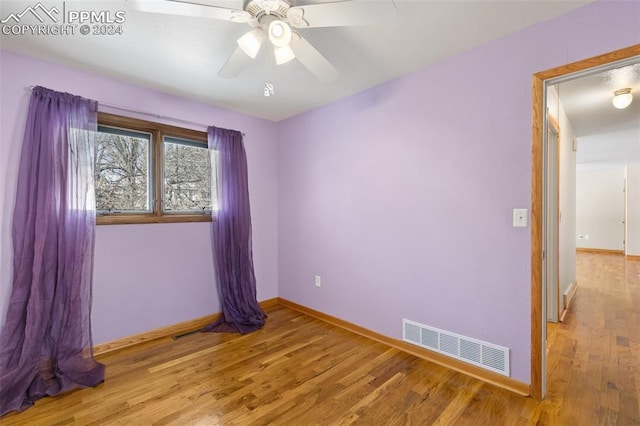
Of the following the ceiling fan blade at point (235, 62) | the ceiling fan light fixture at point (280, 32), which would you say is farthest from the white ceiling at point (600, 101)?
the ceiling fan blade at point (235, 62)

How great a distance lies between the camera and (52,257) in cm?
203

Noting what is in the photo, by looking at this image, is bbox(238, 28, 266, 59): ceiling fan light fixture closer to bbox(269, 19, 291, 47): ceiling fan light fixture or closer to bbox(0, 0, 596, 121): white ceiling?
bbox(269, 19, 291, 47): ceiling fan light fixture

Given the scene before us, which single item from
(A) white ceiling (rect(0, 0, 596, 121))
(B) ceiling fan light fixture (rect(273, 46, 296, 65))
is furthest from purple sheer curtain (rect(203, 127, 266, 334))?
(B) ceiling fan light fixture (rect(273, 46, 296, 65))

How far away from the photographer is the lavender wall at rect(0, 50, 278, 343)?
6.61ft

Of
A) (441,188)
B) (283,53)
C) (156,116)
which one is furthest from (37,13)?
(441,188)

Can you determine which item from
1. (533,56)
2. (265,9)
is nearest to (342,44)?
(265,9)

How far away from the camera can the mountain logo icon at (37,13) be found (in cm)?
166

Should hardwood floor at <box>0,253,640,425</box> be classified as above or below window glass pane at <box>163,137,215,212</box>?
below

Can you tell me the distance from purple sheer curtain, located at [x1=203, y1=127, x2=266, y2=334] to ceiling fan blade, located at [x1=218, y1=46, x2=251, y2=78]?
1260 mm

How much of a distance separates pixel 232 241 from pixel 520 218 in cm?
256

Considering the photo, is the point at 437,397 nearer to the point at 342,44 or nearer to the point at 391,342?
the point at 391,342

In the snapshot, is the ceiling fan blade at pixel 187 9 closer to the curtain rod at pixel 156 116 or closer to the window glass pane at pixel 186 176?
the curtain rod at pixel 156 116

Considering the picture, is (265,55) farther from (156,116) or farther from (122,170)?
(122,170)

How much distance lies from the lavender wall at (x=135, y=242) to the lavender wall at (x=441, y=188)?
42.3 inches
